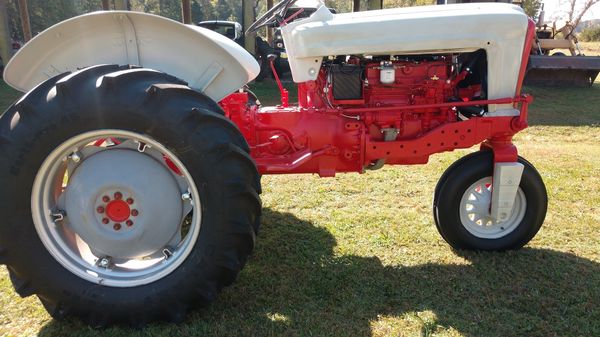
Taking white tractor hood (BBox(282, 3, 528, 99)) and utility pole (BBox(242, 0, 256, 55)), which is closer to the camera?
white tractor hood (BBox(282, 3, 528, 99))

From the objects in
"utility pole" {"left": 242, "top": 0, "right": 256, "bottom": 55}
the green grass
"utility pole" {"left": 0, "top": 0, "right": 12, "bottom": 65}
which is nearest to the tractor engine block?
the green grass

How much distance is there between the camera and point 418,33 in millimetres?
2602

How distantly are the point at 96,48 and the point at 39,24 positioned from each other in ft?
94.0

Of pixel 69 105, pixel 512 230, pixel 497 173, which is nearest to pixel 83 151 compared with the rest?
pixel 69 105

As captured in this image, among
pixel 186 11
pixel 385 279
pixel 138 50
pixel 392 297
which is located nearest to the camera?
pixel 138 50

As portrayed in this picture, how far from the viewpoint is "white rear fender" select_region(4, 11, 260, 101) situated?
7.91 ft

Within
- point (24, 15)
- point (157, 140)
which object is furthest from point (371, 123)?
point (24, 15)

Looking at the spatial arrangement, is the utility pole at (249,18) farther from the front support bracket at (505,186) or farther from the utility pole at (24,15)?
the front support bracket at (505,186)

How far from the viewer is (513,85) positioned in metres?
2.82

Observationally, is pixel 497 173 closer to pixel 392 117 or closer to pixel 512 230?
pixel 512 230

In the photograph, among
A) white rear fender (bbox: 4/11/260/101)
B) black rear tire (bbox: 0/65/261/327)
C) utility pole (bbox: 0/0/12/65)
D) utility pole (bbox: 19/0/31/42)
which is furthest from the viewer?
utility pole (bbox: 19/0/31/42)

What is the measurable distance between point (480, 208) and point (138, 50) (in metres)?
2.29

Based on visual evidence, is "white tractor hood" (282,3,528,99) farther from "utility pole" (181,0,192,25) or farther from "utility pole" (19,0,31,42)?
"utility pole" (19,0,31,42)

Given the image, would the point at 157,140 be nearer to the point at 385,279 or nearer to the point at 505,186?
the point at 385,279
